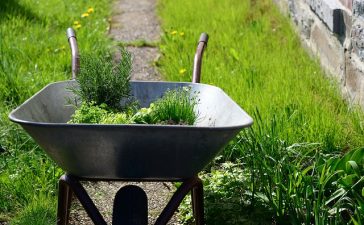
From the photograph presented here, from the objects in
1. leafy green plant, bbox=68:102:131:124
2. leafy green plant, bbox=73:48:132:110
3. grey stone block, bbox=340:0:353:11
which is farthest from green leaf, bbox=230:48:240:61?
leafy green plant, bbox=68:102:131:124

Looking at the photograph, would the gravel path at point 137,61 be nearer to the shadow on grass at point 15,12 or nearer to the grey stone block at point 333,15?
the shadow on grass at point 15,12

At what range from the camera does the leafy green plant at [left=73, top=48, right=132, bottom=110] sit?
10.2ft

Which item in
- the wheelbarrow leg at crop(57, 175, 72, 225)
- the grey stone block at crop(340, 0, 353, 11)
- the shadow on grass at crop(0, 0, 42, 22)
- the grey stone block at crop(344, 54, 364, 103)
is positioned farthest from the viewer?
the shadow on grass at crop(0, 0, 42, 22)

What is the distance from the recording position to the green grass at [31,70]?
3527 mm

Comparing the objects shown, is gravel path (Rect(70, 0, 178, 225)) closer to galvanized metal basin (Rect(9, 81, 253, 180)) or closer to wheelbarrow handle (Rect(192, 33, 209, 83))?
wheelbarrow handle (Rect(192, 33, 209, 83))

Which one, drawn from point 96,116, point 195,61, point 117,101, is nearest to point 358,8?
point 195,61

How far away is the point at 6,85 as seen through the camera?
15.5ft

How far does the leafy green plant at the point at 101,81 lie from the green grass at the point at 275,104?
620 mm

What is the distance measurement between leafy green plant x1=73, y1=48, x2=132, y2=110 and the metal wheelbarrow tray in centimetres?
26

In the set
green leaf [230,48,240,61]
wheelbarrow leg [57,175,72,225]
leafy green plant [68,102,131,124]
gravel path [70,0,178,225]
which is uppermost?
leafy green plant [68,102,131,124]

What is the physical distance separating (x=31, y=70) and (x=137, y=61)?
43.9 inches

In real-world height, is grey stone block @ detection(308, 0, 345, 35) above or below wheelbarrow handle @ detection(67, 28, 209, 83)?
below

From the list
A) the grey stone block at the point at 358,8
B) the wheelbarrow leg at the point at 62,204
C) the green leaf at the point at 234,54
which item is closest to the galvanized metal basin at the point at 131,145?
the wheelbarrow leg at the point at 62,204

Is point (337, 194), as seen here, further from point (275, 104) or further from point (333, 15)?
point (333, 15)
